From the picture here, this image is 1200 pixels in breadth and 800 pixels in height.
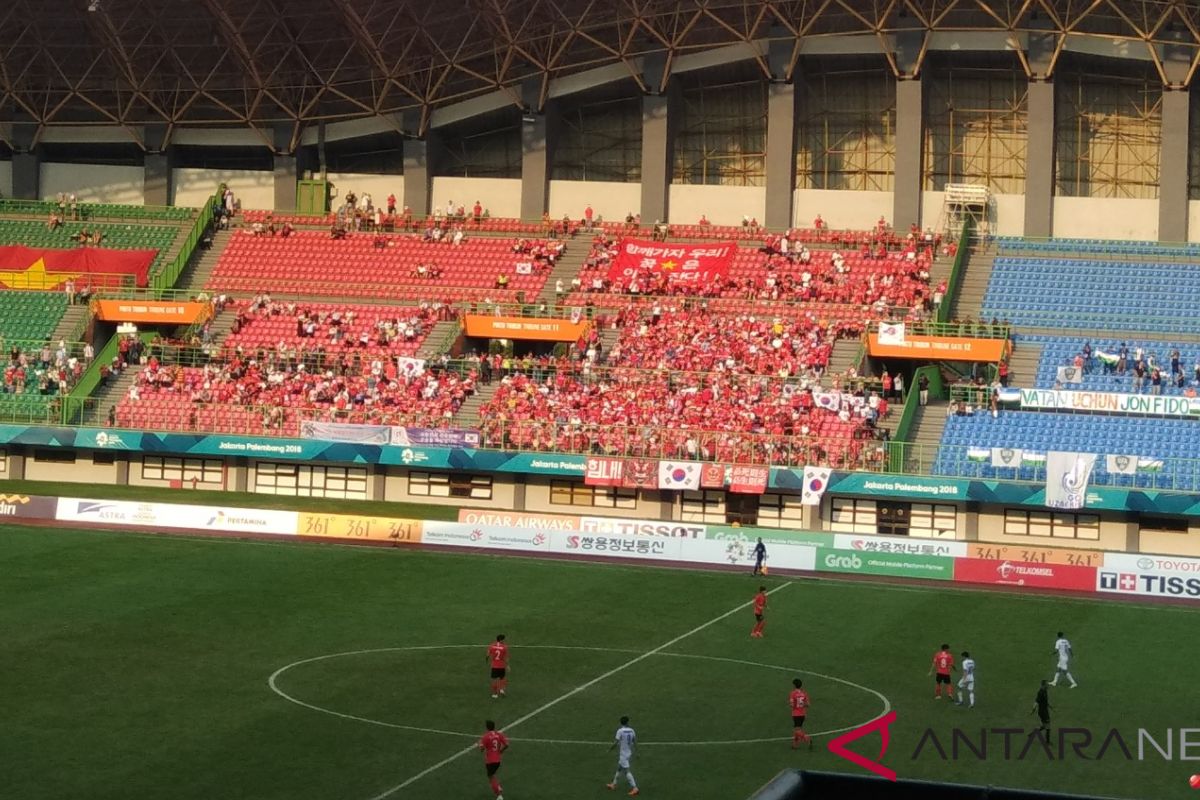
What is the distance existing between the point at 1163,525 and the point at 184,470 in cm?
3513

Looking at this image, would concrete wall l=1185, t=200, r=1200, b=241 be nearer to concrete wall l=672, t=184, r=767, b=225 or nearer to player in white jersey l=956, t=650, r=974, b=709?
concrete wall l=672, t=184, r=767, b=225

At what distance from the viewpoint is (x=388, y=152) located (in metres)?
78.1

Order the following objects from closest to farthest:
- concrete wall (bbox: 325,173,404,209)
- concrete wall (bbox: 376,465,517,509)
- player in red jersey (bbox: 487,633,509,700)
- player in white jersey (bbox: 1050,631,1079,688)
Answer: player in red jersey (bbox: 487,633,509,700) → player in white jersey (bbox: 1050,631,1079,688) → concrete wall (bbox: 376,465,517,509) → concrete wall (bbox: 325,173,404,209)

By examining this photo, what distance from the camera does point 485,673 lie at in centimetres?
3450

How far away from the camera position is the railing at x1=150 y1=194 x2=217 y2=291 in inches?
2872

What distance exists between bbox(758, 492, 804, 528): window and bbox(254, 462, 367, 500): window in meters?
14.8

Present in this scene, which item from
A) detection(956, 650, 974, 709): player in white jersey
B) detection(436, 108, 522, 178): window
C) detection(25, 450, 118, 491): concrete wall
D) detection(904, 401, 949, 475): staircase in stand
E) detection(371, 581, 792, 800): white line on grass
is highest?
detection(436, 108, 522, 178): window

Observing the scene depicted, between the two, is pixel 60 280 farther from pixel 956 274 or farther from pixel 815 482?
pixel 956 274

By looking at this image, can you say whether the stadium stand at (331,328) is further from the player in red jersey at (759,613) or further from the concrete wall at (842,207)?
the player in red jersey at (759,613)

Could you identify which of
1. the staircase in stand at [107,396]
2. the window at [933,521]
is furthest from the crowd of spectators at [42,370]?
the window at [933,521]

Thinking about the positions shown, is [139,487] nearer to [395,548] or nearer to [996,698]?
[395,548]

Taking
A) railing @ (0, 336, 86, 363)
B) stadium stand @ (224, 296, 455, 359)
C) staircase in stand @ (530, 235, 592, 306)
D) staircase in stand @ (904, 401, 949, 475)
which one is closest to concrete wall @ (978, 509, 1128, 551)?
staircase in stand @ (904, 401, 949, 475)

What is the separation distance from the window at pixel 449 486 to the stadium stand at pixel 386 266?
→ 1089cm

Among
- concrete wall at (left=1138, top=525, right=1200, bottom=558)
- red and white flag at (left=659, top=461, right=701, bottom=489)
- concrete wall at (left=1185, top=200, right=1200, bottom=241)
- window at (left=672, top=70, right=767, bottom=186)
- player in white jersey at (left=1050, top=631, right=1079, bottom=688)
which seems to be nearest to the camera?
player in white jersey at (left=1050, top=631, right=1079, bottom=688)
